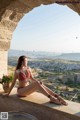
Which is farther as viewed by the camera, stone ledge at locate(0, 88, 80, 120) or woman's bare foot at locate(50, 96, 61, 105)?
woman's bare foot at locate(50, 96, 61, 105)

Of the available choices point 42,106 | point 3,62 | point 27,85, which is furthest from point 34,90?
point 3,62

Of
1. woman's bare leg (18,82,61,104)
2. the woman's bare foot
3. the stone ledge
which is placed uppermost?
woman's bare leg (18,82,61,104)

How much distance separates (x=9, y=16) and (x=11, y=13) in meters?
0.06

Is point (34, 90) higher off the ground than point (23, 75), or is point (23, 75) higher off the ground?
point (23, 75)

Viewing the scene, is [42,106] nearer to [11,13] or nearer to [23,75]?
[23,75]

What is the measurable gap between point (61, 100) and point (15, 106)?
0.80 metres

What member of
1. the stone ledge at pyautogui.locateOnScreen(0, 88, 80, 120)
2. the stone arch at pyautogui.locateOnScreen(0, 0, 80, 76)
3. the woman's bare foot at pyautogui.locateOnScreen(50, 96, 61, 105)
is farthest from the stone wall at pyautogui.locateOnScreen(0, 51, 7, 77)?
the woman's bare foot at pyautogui.locateOnScreen(50, 96, 61, 105)

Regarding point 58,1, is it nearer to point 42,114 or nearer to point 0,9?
point 0,9

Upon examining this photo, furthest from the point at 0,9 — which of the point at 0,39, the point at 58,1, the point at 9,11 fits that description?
the point at 58,1

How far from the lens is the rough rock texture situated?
3.68 meters

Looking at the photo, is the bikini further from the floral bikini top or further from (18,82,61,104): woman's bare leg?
(18,82,61,104): woman's bare leg

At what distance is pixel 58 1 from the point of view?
332 cm

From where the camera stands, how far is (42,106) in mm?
2947

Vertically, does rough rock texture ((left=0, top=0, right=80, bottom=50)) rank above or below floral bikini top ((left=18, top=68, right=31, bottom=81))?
above
